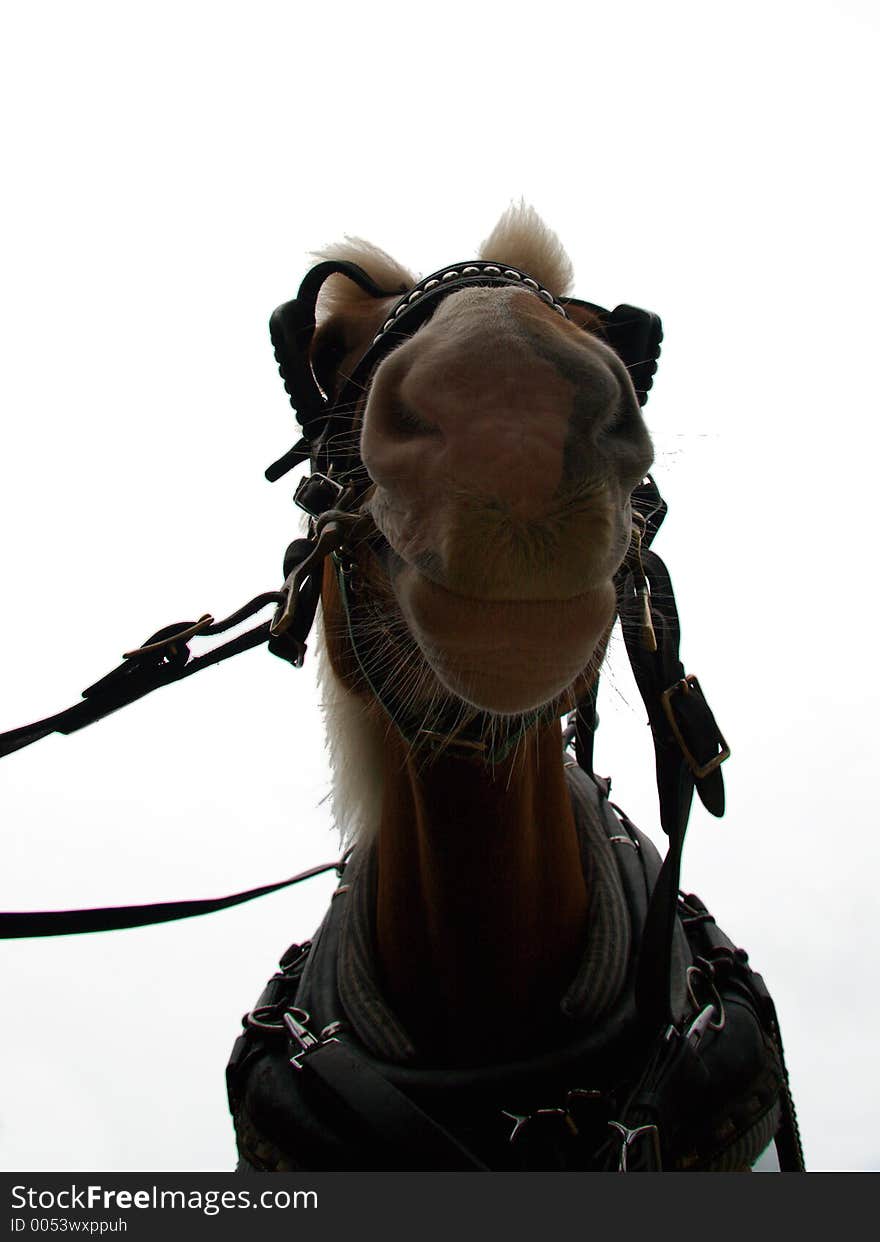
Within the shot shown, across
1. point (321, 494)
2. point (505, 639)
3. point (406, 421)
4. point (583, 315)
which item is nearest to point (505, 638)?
point (505, 639)

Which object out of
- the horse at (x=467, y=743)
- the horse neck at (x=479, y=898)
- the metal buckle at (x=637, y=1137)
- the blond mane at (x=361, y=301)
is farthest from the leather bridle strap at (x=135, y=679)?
the metal buckle at (x=637, y=1137)

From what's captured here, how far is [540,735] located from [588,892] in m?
0.47

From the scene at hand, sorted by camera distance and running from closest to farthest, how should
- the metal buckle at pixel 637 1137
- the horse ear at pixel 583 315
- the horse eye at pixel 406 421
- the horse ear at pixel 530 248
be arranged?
the horse eye at pixel 406 421, the metal buckle at pixel 637 1137, the horse ear at pixel 583 315, the horse ear at pixel 530 248

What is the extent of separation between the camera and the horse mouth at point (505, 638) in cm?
94

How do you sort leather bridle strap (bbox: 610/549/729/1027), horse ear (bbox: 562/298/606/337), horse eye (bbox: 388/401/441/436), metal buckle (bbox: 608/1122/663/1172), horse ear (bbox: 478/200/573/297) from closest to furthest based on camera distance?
horse eye (bbox: 388/401/441/436) → metal buckle (bbox: 608/1122/663/1172) → leather bridle strap (bbox: 610/549/729/1027) → horse ear (bbox: 562/298/606/337) → horse ear (bbox: 478/200/573/297)

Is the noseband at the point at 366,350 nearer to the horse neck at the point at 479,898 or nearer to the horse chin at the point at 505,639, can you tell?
the horse chin at the point at 505,639

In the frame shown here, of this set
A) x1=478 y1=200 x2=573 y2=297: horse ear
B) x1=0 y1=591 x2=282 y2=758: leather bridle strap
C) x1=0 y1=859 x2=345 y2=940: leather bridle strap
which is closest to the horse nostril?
x1=0 y1=591 x2=282 y2=758: leather bridle strap

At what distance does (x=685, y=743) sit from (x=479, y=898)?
53 cm

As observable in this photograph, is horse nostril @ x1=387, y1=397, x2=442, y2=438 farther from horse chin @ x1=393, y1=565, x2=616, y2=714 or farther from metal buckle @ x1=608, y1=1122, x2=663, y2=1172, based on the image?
metal buckle @ x1=608, y1=1122, x2=663, y2=1172

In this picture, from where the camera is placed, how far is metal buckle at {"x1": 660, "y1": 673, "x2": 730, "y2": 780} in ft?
4.96

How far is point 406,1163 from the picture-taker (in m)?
1.34

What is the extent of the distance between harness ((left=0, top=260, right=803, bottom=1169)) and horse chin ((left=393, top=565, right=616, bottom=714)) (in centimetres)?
30

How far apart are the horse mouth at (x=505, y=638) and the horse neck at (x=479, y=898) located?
39 centimetres

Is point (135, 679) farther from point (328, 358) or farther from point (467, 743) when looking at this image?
point (328, 358)
